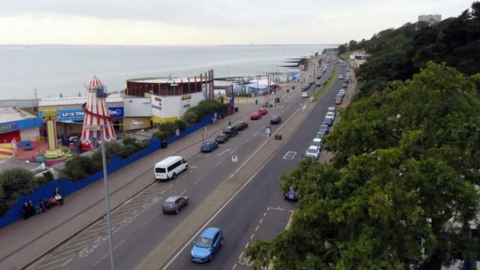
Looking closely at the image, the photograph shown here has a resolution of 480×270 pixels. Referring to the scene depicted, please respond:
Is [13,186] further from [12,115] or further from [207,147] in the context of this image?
[12,115]

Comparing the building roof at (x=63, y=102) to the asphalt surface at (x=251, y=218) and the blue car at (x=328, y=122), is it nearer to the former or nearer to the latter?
the asphalt surface at (x=251, y=218)

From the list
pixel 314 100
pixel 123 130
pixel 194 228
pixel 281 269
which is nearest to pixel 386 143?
pixel 281 269

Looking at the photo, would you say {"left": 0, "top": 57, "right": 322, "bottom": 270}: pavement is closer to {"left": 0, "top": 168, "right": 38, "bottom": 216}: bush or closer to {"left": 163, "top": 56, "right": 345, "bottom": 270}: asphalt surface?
{"left": 0, "top": 168, "right": 38, "bottom": 216}: bush

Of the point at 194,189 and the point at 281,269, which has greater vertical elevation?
the point at 281,269

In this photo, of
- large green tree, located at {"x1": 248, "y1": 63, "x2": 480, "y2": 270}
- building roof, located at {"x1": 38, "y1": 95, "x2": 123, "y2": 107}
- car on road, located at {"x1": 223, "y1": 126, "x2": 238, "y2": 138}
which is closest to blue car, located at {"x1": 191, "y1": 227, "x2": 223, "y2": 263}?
large green tree, located at {"x1": 248, "y1": 63, "x2": 480, "y2": 270}

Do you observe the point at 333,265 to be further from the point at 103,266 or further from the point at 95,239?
the point at 95,239

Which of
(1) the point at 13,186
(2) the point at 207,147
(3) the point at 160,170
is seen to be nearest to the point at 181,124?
(2) the point at 207,147
